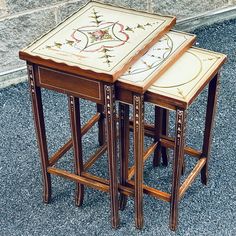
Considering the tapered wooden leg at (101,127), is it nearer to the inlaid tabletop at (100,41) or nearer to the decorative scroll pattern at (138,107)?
the inlaid tabletop at (100,41)

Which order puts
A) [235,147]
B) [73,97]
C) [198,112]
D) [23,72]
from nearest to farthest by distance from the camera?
1. [73,97]
2. [235,147]
3. [198,112]
4. [23,72]

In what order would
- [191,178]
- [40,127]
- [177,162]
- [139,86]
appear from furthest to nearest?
[191,178] < [40,127] < [177,162] < [139,86]

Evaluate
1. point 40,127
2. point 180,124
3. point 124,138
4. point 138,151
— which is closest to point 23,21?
point 40,127

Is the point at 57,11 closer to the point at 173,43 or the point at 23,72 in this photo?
the point at 23,72

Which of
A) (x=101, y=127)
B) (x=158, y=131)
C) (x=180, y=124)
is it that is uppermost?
(x=180, y=124)

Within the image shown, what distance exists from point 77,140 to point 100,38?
51 centimetres

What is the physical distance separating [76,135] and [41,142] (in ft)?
0.56

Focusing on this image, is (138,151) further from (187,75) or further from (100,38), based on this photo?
(100,38)

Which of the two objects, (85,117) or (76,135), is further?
(85,117)

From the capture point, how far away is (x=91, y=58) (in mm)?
2713

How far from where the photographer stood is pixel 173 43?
9.43 ft

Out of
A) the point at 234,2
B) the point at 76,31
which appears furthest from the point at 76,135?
the point at 234,2

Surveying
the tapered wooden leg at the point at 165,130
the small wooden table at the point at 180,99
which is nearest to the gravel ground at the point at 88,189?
the tapered wooden leg at the point at 165,130

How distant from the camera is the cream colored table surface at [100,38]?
2.70m
